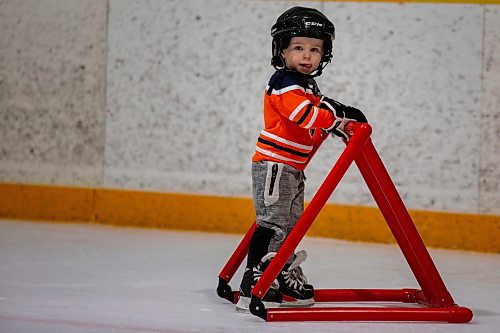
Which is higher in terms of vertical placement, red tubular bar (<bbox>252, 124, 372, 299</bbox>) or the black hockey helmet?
the black hockey helmet

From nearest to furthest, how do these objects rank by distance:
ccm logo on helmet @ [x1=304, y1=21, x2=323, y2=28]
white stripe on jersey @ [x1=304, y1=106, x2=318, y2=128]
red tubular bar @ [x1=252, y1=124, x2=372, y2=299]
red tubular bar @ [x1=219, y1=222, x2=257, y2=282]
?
red tubular bar @ [x1=252, y1=124, x2=372, y2=299] → white stripe on jersey @ [x1=304, y1=106, x2=318, y2=128] → ccm logo on helmet @ [x1=304, y1=21, x2=323, y2=28] → red tubular bar @ [x1=219, y1=222, x2=257, y2=282]

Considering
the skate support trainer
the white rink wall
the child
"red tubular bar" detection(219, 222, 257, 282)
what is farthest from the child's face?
the white rink wall

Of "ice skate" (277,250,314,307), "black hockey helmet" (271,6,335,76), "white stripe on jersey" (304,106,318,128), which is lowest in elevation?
"ice skate" (277,250,314,307)

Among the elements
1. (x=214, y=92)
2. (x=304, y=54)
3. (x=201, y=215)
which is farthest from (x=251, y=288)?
(x=214, y=92)

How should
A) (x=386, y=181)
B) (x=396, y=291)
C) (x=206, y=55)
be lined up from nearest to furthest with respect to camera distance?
(x=386, y=181) < (x=396, y=291) < (x=206, y=55)

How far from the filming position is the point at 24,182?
5871mm

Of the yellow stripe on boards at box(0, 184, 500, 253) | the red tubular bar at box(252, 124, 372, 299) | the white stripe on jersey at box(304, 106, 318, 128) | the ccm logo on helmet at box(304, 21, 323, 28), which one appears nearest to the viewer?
the red tubular bar at box(252, 124, 372, 299)

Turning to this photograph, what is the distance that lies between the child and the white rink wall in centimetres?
207

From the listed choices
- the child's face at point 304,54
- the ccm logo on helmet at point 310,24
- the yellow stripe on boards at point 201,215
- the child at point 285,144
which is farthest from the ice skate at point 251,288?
the yellow stripe on boards at point 201,215

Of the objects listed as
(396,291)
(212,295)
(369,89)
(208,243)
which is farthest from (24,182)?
(396,291)

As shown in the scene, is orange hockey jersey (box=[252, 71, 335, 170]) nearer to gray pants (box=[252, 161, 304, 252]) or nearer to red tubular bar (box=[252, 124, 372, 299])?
gray pants (box=[252, 161, 304, 252])

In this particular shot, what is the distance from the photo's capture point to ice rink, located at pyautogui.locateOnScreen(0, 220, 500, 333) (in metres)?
2.88

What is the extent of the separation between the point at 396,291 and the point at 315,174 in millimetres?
2009

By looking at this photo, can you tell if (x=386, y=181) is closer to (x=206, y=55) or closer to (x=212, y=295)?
(x=212, y=295)
